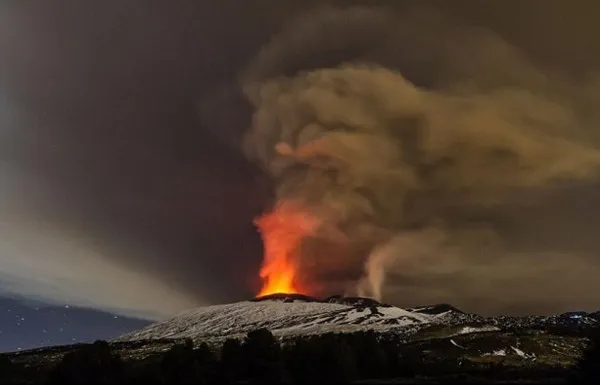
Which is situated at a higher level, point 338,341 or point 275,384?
point 338,341

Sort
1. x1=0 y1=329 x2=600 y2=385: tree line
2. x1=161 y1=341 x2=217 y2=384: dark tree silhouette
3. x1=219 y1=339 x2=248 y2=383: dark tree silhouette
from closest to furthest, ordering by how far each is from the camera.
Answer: x1=161 y1=341 x2=217 y2=384: dark tree silhouette
x1=0 y1=329 x2=600 y2=385: tree line
x1=219 y1=339 x2=248 y2=383: dark tree silhouette

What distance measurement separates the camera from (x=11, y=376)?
146375 mm

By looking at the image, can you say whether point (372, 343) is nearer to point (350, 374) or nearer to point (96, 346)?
point (350, 374)

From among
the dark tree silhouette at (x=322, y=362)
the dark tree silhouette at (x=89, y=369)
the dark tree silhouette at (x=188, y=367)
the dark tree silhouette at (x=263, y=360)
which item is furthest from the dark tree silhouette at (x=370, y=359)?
the dark tree silhouette at (x=89, y=369)

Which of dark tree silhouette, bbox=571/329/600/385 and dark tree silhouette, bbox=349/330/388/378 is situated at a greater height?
dark tree silhouette, bbox=349/330/388/378

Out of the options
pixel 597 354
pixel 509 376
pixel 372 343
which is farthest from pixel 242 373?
pixel 597 354

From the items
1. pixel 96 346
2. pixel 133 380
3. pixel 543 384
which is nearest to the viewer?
pixel 543 384

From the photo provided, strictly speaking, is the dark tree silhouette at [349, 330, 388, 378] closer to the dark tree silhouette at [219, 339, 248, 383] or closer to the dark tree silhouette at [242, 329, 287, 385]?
the dark tree silhouette at [242, 329, 287, 385]

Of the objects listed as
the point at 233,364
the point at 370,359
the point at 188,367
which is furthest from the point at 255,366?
the point at 370,359

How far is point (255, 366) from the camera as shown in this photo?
131m

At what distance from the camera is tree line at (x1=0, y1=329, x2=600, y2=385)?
12494 cm

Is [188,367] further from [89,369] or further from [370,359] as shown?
[370,359]

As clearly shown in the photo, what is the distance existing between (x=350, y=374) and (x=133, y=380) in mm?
44869

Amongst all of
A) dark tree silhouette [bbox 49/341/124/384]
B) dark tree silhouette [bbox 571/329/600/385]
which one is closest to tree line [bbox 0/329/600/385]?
dark tree silhouette [bbox 49/341/124/384]
